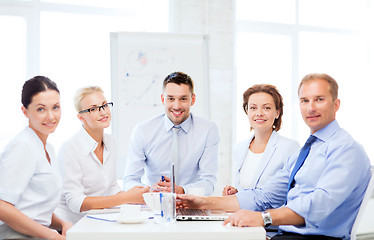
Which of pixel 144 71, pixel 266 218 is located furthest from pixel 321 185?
pixel 144 71

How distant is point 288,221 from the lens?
1.85 meters

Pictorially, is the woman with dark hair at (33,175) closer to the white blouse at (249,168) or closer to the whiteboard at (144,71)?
the white blouse at (249,168)

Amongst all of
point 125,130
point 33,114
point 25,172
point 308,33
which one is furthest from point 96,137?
point 308,33

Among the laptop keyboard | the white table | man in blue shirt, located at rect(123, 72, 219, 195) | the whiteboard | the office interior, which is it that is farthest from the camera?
the office interior

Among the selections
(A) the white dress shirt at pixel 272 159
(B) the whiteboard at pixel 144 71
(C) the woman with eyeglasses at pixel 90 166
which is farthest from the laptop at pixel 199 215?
(B) the whiteboard at pixel 144 71

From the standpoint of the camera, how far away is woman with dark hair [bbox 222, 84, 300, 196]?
2.53m

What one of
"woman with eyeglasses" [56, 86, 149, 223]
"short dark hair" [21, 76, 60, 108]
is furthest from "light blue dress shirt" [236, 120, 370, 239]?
"short dark hair" [21, 76, 60, 108]

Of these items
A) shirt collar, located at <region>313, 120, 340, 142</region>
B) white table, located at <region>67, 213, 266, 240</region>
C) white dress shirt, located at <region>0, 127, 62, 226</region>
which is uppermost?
shirt collar, located at <region>313, 120, 340, 142</region>

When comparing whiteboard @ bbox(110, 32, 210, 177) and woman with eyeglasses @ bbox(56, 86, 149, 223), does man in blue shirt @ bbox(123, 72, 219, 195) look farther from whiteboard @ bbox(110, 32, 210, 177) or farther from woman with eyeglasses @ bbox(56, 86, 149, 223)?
whiteboard @ bbox(110, 32, 210, 177)

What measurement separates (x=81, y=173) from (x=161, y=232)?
3.24 ft

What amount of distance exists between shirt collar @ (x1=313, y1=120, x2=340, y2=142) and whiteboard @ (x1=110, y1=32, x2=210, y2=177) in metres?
2.08

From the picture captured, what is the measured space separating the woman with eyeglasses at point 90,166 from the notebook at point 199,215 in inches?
13.0

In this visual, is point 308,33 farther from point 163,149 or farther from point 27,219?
point 27,219

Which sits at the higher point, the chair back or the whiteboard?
the whiteboard
